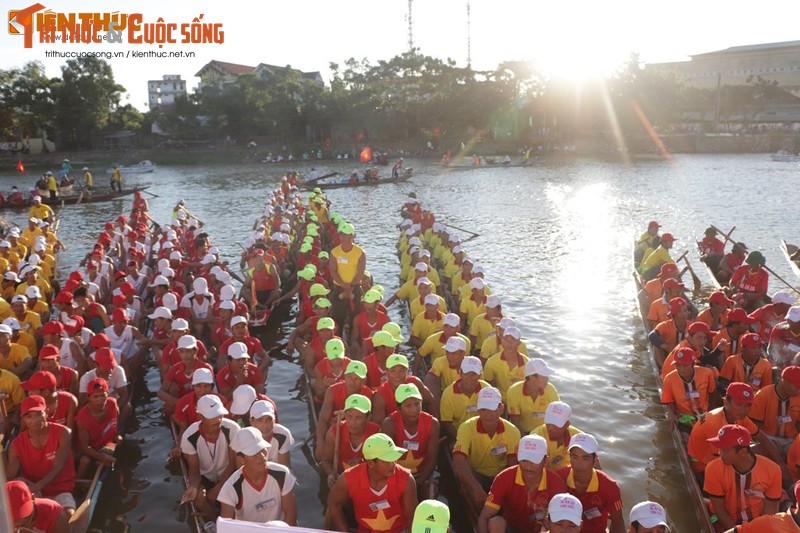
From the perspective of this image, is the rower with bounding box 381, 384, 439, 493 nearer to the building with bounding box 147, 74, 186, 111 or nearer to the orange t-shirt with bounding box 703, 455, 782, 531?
the orange t-shirt with bounding box 703, 455, 782, 531

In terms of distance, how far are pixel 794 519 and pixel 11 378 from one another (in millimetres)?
9538

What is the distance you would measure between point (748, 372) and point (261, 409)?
700 centimetres

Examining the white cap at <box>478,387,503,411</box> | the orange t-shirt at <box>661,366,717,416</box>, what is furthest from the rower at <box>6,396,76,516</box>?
the orange t-shirt at <box>661,366,717,416</box>

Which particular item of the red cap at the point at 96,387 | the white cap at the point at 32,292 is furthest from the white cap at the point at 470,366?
the white cap at the point at 32,292

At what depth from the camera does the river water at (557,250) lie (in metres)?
9.60

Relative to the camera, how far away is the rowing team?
245 inches

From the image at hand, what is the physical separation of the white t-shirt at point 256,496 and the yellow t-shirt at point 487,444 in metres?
2.19

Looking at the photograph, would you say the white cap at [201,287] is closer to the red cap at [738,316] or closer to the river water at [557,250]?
the river water at [557,250]

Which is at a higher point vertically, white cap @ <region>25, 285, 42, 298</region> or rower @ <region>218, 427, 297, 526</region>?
white cap @ <region>25, 285, 42, 298</region>

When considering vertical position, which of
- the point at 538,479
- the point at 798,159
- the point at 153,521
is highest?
the point at 798,159

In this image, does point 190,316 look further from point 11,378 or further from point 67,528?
point 67,528

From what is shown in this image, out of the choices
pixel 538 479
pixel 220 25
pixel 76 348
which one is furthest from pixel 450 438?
pixel 220 25

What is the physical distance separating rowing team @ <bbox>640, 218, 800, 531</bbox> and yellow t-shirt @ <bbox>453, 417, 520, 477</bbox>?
210cm

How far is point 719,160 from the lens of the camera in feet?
203
